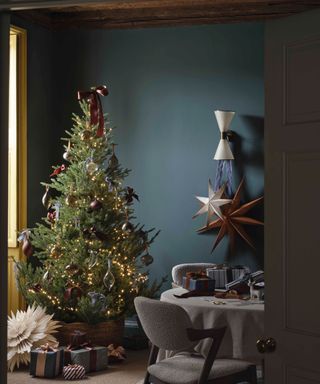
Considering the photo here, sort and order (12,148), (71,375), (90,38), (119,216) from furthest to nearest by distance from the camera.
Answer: (90,38)
(12,148)
(119,216)
(71,375)

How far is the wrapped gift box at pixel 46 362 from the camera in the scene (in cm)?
616

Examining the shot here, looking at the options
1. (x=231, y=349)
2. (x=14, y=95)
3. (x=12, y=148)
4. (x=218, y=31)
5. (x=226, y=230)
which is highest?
(x=218, y=31)

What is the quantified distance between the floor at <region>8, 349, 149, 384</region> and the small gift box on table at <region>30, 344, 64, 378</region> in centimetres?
6

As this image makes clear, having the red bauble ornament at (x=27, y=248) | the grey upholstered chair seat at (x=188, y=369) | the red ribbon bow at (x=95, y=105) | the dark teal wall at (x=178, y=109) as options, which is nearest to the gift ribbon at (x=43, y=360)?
the red bauble ornament at (x=27, y=248)

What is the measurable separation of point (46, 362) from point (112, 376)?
55cm

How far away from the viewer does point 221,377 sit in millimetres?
4539

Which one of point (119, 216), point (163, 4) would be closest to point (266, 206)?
point (119, 216)

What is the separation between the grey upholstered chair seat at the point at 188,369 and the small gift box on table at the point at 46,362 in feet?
5.62

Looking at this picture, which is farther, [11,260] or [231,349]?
[11,260]

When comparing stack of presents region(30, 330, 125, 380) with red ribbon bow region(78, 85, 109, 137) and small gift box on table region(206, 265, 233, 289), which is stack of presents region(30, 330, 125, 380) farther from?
red ribbon bow region(78, 85, 109, 137)

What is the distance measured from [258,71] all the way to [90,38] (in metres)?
1.90

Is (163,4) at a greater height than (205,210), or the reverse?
(163,4)

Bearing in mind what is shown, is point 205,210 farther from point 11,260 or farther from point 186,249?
point 11,260

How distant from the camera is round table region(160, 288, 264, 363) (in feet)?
15.5
